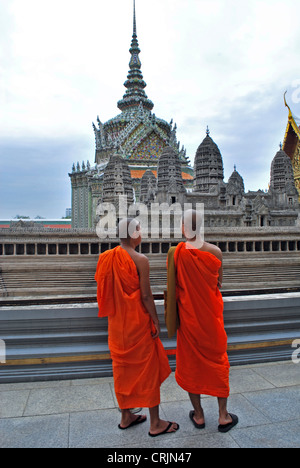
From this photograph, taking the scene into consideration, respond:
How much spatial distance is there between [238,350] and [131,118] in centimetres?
4339

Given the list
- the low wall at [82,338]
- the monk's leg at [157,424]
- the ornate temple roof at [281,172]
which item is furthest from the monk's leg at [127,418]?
the ornate temple roof at [281,172]

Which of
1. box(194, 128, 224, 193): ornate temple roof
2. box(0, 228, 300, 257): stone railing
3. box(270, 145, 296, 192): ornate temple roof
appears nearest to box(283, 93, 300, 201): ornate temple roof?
box(270, 145, 296, 192): ornate temple roof

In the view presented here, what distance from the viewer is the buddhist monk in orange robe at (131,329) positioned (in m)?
2.71

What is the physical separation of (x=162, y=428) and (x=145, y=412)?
1.28ft

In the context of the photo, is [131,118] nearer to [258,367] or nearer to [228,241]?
[228,241]

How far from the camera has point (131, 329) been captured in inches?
108

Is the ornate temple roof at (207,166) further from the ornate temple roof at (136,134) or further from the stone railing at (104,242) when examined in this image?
the ornate temple roof at (136,134)

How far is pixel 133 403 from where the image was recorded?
269 cm

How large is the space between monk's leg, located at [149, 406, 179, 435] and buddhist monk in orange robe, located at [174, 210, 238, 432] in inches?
9.5

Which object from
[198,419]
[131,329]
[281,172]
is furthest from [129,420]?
[281,172]

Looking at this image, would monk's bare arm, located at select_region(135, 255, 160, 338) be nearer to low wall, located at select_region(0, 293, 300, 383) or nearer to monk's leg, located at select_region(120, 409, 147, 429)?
monk's leg, located at select_region(120, 409, 147, 429)

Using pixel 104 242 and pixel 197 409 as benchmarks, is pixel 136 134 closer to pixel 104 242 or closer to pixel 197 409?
pixel 104 242

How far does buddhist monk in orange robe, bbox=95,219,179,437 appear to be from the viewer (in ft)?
8.87
